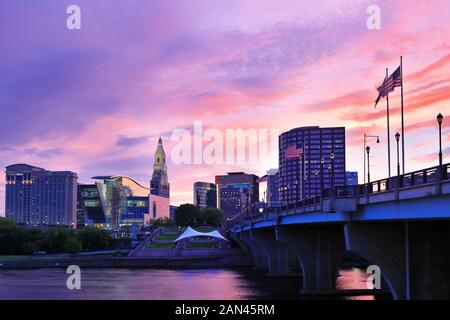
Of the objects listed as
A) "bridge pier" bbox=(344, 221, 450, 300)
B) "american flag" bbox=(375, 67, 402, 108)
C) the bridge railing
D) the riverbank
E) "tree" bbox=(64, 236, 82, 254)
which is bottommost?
the riverbank

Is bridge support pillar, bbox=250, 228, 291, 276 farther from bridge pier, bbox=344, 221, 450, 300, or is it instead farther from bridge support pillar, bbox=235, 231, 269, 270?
bridge pier, bbox=344, 221, 450, 300

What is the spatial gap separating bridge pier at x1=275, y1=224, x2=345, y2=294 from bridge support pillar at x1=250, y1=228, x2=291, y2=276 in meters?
28.3

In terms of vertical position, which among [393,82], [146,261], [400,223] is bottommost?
[146,261]

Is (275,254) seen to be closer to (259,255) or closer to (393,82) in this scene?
(259,255)

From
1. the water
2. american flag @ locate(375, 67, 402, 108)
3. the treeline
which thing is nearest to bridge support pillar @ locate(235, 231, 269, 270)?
the water

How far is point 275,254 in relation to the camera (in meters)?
108

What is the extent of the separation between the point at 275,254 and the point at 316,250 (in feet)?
107

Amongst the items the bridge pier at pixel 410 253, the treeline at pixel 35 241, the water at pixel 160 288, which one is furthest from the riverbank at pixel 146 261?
the bridge pier at pixel 410 253

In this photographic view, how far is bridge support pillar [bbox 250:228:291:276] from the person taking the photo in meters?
107

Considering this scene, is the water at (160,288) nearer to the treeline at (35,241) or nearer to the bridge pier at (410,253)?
the bridge pier at (410,253)

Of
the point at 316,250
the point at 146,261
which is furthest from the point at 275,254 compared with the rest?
the point at 146,261

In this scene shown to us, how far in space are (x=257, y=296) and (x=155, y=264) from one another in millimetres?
74837
